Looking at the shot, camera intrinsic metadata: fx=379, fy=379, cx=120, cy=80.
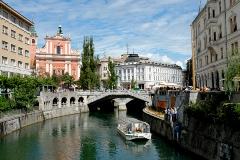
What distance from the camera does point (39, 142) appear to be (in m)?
49.2

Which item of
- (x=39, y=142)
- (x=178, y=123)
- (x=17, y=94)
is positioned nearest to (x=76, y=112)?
(x=17, y=94)

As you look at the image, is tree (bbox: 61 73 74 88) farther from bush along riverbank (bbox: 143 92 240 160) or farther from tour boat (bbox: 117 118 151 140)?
bush along riverbank (bbox: 143 92 240 160)

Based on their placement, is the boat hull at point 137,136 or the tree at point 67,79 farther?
the tree at point 67,79

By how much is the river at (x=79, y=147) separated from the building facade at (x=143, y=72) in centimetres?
9521

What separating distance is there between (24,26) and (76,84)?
4176cm

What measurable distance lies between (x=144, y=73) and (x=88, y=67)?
173ft

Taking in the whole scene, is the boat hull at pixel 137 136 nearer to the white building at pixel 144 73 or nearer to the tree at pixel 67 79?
the tree at pixel 67 79

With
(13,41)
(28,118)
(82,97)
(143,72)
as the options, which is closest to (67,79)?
(82,97)

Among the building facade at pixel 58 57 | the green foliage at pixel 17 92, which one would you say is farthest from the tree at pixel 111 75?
the green foliage at pixel 17 92

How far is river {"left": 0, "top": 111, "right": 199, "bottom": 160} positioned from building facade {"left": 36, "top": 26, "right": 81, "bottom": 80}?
63352 mm

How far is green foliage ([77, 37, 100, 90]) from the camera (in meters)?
106

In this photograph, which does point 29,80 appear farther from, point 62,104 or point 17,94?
point 62,104

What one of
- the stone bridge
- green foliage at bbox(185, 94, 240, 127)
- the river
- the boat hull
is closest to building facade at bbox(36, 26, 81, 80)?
the stone bridge

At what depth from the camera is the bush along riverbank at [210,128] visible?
97.5 ft
